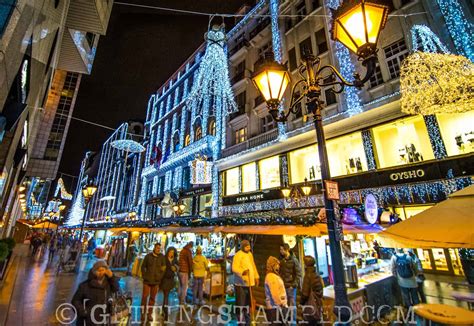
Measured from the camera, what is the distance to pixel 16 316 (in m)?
6.34

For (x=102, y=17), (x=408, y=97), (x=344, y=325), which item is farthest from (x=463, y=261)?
(x=102, y=17)

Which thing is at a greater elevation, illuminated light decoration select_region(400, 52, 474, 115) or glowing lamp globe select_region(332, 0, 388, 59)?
illuminated light decoration select_region(400, 52, 474, 115)

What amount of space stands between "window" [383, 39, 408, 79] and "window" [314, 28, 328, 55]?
13.8 ft

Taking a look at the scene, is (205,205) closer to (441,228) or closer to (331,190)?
(331,190)

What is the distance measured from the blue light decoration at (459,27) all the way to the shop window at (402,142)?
3062mm

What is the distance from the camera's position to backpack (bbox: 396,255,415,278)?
22.8 ft

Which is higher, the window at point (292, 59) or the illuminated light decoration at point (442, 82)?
the window at point (292, 59)

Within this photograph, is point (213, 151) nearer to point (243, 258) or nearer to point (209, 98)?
point (209, 98)

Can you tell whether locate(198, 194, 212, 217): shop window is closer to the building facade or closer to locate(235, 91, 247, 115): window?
locate(235, 91, 247, 115): window

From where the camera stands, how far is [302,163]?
53.8ft

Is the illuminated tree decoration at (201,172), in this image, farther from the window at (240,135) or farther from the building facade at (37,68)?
the building facade at (37,68)

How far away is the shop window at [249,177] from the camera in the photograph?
18.6m

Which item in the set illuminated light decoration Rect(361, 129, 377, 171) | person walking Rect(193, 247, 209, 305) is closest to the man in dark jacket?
person walking Rect(193, 247, 209, 305)

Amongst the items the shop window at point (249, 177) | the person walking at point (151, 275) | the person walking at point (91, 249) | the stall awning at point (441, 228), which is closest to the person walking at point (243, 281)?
the person walking at point (151, 275)
